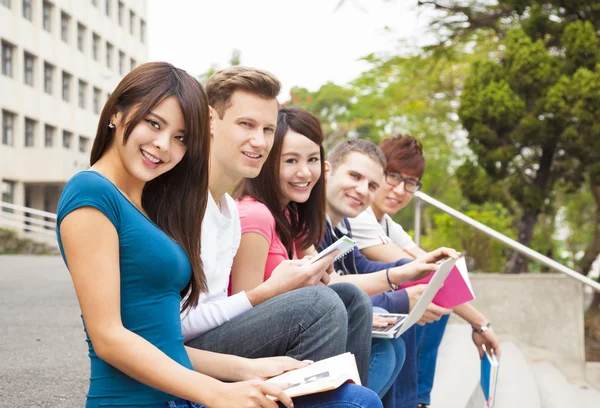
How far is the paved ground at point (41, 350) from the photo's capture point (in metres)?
2.80

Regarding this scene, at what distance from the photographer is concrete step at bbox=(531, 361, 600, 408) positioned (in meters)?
5.38

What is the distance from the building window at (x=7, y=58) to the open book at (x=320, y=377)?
25082 millimetres

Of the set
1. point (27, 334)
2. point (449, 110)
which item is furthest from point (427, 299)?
point (449, 110)

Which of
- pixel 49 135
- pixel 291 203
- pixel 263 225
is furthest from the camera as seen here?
pixel 49 135

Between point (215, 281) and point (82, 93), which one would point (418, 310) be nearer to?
point (215, 281)

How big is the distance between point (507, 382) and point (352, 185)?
2.46m

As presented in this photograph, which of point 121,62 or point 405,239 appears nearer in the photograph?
point 405,239

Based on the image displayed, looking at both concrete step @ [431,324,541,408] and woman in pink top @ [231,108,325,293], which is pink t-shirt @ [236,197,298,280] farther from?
concrete step @ [431,324,541,408]

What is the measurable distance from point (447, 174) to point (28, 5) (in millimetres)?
16082

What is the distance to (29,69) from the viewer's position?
26406mm

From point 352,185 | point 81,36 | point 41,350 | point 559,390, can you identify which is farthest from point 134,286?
point 81,36

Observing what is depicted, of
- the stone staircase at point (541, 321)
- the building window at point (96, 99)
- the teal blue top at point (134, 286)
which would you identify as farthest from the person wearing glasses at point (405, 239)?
the building window at point (96, 99)

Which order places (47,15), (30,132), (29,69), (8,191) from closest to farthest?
(8,191) → (29,69) → (30,132) → (47,15)

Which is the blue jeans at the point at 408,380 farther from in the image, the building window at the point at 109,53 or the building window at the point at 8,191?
the building window at the point at 109,53
